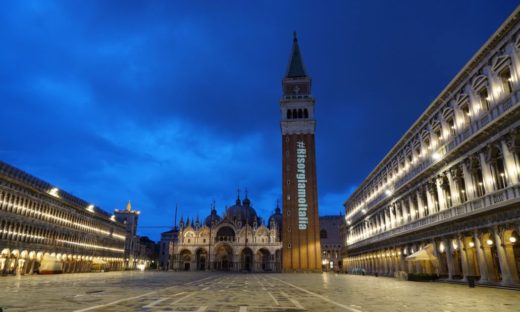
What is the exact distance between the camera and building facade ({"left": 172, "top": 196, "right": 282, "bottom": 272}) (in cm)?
10150

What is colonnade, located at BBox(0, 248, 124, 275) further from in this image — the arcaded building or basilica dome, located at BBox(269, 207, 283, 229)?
basilica dome, located at BBox(269, 207, 283, 229)

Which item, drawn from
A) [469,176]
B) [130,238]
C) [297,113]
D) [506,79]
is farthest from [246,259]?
[506,79]

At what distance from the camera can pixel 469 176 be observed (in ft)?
84.8

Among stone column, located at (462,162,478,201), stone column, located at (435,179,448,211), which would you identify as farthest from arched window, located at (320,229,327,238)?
stone column, located at (462,162,478,201)

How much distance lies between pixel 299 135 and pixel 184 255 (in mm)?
51837

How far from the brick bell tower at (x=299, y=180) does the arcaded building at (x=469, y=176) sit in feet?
107

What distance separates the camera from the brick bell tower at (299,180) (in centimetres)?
7362

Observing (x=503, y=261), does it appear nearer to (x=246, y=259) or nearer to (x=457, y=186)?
(x=457, y=186)

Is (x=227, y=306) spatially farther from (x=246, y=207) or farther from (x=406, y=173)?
(x=246, y=207)

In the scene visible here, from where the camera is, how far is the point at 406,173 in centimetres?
4025

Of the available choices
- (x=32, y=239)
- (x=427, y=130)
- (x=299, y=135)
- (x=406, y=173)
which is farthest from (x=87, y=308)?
(x=299, y=135)

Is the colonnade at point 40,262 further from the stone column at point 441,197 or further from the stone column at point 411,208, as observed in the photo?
the stone column at point 441,197

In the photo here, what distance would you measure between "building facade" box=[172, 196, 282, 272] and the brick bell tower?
28.1 m

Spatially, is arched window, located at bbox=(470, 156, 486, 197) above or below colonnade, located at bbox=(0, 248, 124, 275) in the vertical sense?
above
